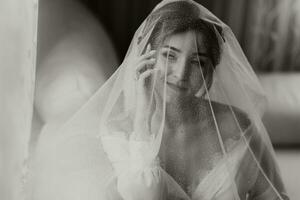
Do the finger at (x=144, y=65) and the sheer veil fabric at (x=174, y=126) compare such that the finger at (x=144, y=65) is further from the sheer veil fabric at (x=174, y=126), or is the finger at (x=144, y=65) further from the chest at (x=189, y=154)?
the chest at (x=189, y=154)

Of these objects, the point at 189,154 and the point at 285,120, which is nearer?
the point at 189,154

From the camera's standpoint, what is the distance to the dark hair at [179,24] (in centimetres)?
68

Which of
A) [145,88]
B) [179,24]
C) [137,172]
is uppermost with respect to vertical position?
[179,24]

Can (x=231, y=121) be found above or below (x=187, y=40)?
below

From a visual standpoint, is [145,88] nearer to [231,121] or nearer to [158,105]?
[158,105]

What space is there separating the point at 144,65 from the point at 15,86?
0.24 m

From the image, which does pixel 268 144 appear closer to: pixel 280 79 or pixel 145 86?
pixel 280 79

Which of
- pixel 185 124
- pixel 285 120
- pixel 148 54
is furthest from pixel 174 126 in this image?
pixel 285 120

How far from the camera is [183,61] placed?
691mm

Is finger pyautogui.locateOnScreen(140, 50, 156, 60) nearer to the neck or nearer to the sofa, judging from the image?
the neck

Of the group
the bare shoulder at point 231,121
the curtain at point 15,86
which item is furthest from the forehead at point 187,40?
the curtain at point 15,86

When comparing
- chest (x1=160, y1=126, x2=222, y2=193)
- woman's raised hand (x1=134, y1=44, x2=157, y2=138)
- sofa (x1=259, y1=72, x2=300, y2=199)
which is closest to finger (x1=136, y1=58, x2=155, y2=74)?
woman's raised hand (x1=134, y1=44, x2=157, y2=138)

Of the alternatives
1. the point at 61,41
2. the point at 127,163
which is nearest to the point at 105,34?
the point at 61,41

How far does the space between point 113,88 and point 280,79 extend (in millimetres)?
316
